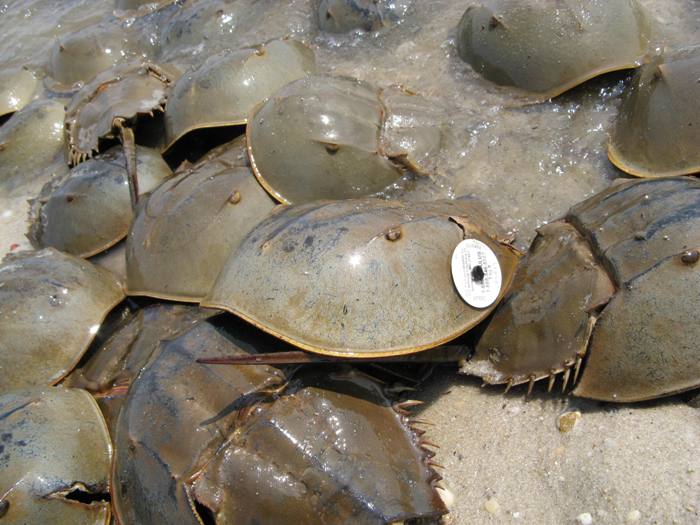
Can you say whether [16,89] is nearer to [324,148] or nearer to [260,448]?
[324,148]

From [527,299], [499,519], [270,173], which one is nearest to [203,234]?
[270,173]

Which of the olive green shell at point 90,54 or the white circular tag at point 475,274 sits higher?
the olive green shell at point 90,54

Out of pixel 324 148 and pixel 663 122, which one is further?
pixel 324 148

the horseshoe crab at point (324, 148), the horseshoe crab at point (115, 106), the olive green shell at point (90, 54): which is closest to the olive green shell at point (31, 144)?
the horseshoe crab at point (115, 106)

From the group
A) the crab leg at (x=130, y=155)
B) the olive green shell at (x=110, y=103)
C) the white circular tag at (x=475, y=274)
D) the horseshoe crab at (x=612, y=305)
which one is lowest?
the horseshoe crab at (x=612, y=305)

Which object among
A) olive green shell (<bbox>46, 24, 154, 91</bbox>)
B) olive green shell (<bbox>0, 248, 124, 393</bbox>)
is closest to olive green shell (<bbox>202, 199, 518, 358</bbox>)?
olive green shell (<bbox>0, 248, 124, 393</bbox>)

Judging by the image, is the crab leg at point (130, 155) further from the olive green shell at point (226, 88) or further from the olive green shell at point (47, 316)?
the olive green shell at point (47, 316)

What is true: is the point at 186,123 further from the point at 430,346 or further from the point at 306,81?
the point at 430,346

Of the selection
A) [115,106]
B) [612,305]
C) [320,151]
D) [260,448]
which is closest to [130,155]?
→ [115,106]
